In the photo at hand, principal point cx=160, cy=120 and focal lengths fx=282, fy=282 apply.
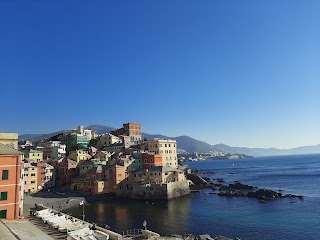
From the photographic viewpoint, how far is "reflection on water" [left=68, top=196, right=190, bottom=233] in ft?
150

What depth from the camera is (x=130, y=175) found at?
79.4m

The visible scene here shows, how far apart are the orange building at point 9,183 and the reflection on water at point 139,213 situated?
1528 centimetres

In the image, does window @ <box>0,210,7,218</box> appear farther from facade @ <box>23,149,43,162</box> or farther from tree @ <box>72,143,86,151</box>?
tree @ <box>72,143,86,151</box>

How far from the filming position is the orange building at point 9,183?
3494cm

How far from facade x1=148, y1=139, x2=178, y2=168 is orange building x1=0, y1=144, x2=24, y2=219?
57.9 meters

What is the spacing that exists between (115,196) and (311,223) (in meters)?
46.6

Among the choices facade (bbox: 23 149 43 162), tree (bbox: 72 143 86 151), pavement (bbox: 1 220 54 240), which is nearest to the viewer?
pavement (bbox: 1 220 54 240)

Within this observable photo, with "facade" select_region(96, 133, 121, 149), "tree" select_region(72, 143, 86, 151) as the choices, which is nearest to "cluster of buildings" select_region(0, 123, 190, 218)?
"tree" select_region(72, 143, 86, 151)

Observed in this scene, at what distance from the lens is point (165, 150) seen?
95.4 meters

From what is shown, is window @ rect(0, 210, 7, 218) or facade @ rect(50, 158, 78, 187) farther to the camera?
facade @ rect(50, 158, 78, 187)

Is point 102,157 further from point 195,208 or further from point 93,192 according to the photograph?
point 195,208

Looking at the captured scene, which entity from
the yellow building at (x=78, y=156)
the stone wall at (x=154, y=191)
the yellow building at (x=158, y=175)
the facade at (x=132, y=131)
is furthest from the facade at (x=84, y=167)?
the facade at (x=132, y=131)

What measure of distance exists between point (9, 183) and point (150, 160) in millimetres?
50685

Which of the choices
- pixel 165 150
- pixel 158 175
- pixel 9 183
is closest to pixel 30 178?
pixel 158 175
